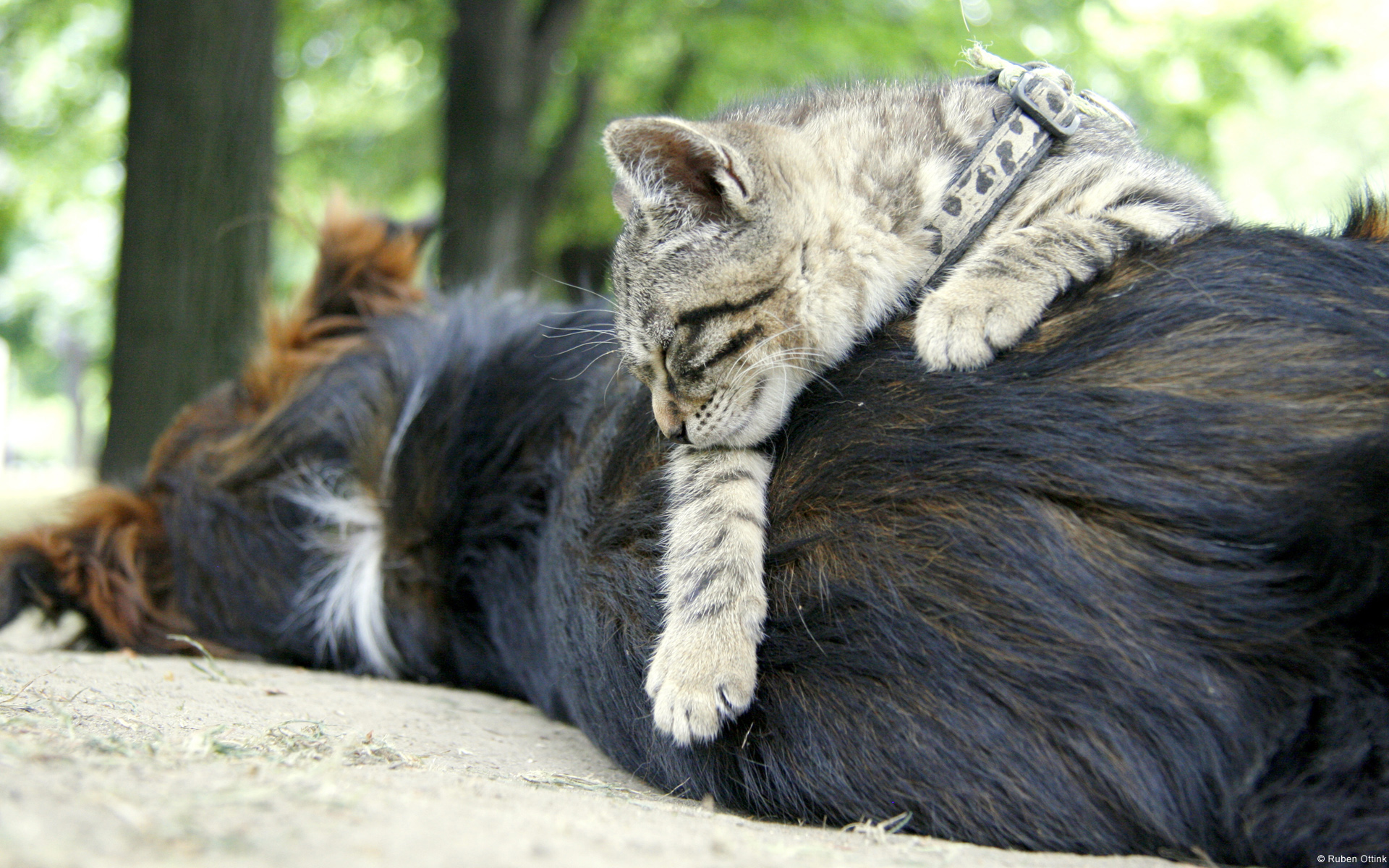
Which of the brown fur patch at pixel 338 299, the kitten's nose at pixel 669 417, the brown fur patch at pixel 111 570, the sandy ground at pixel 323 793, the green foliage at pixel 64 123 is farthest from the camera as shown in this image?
the green foliage at pixel 64 123

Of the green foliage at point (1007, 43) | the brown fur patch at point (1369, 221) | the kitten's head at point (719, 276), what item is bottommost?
the kitten's head at point (719, 276)

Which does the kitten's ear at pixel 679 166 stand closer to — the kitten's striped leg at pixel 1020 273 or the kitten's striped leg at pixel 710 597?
Answer: the kitten's striped leg at pixel 1020 273

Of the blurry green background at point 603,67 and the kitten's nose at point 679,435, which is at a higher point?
the blurry green background at point 603,67

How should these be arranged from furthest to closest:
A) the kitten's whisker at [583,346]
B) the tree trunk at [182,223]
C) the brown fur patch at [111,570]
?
the tree trunk at [182,223] → the brown fur patch at [111,570] → the kitten's whisker at [583,346]

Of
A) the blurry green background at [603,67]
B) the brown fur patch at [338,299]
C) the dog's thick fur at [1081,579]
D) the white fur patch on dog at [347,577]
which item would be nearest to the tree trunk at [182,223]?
the blurry green background at [603,67]

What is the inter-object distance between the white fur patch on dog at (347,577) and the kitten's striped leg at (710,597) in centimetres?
125

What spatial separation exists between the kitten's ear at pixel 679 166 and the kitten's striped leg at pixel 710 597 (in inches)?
28.3

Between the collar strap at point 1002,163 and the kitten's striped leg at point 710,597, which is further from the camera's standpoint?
the collar strap at point 1002,163

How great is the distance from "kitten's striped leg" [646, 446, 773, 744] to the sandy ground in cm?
20

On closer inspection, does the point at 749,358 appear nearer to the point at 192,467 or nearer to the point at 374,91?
the point at 192,467

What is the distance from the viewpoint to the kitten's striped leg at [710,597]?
1947 millimetres

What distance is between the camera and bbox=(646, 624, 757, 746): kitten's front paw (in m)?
1.94

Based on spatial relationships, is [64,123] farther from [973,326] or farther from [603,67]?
[973,326]

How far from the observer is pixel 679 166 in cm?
265
